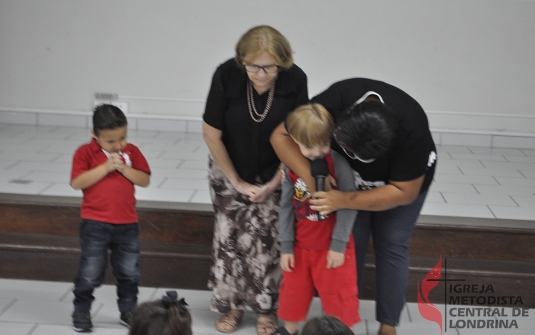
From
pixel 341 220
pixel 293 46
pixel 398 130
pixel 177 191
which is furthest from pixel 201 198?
pixel 293 46

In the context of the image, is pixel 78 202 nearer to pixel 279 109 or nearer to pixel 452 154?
pixel 279 109

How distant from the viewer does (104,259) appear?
287 cm

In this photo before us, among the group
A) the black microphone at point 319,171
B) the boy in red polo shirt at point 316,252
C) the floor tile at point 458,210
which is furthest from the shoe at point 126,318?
the floor tile at point 458,210

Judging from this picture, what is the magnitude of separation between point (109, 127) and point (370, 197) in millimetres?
1113

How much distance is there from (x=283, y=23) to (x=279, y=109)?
373 centimetres

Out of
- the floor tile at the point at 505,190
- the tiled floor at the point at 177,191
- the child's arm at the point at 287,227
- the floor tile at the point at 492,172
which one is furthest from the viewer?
the floor tile at the point at 492,172

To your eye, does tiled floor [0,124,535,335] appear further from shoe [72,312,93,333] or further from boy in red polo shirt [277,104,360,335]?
boy in red polo shirt [277,104,360,335]

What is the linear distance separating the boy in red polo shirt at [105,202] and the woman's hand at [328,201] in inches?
33.1

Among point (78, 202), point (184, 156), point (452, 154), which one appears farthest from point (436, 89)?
point (78, 202)

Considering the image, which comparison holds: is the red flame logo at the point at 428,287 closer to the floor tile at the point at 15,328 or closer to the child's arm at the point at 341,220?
the child's arm at the point at 341,220

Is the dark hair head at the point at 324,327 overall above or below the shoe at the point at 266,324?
above

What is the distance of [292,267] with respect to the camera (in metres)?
2.62

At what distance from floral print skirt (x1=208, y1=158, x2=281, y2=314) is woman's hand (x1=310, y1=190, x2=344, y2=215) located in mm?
465

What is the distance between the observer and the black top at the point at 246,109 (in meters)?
2.69
